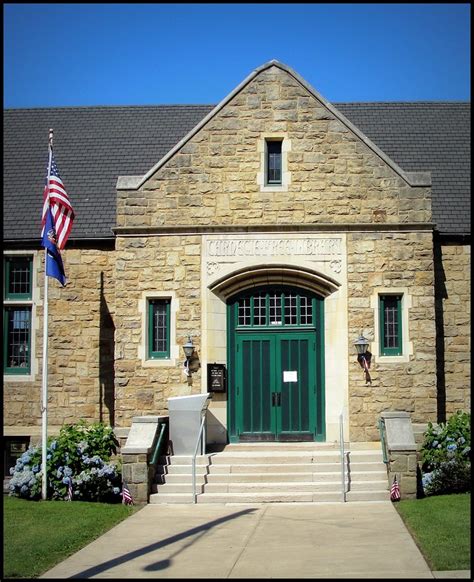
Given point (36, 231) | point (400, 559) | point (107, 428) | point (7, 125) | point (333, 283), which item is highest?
point (7, 125)

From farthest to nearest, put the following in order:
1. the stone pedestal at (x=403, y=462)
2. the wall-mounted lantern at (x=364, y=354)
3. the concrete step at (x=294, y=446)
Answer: the wall-mounted lantern at (x=364, y=354) < the concrete step at (x=294, y=446) < the stone pedestal at (x=403, y=462)

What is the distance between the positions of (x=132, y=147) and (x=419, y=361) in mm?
9286

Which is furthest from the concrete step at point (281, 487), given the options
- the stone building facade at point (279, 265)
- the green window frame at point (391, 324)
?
the green window frame at point (391, 324)

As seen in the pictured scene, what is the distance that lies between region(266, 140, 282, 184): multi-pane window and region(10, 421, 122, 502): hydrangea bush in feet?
20.0

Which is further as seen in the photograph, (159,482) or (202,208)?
(202,208)

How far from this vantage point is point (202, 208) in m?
16.7

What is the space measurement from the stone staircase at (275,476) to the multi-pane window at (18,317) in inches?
190

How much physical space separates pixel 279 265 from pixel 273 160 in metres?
2.15

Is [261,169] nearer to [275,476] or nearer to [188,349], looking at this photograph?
[188,349]

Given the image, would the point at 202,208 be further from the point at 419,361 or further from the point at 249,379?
the point at 419,361

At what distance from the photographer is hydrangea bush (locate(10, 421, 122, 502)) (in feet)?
47.6

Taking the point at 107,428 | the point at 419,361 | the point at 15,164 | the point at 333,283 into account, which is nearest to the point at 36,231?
the point at 15,164

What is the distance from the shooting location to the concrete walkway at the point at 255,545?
374 inches

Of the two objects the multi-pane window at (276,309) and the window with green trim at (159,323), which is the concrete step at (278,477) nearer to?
the window with green trim at (159,323)
